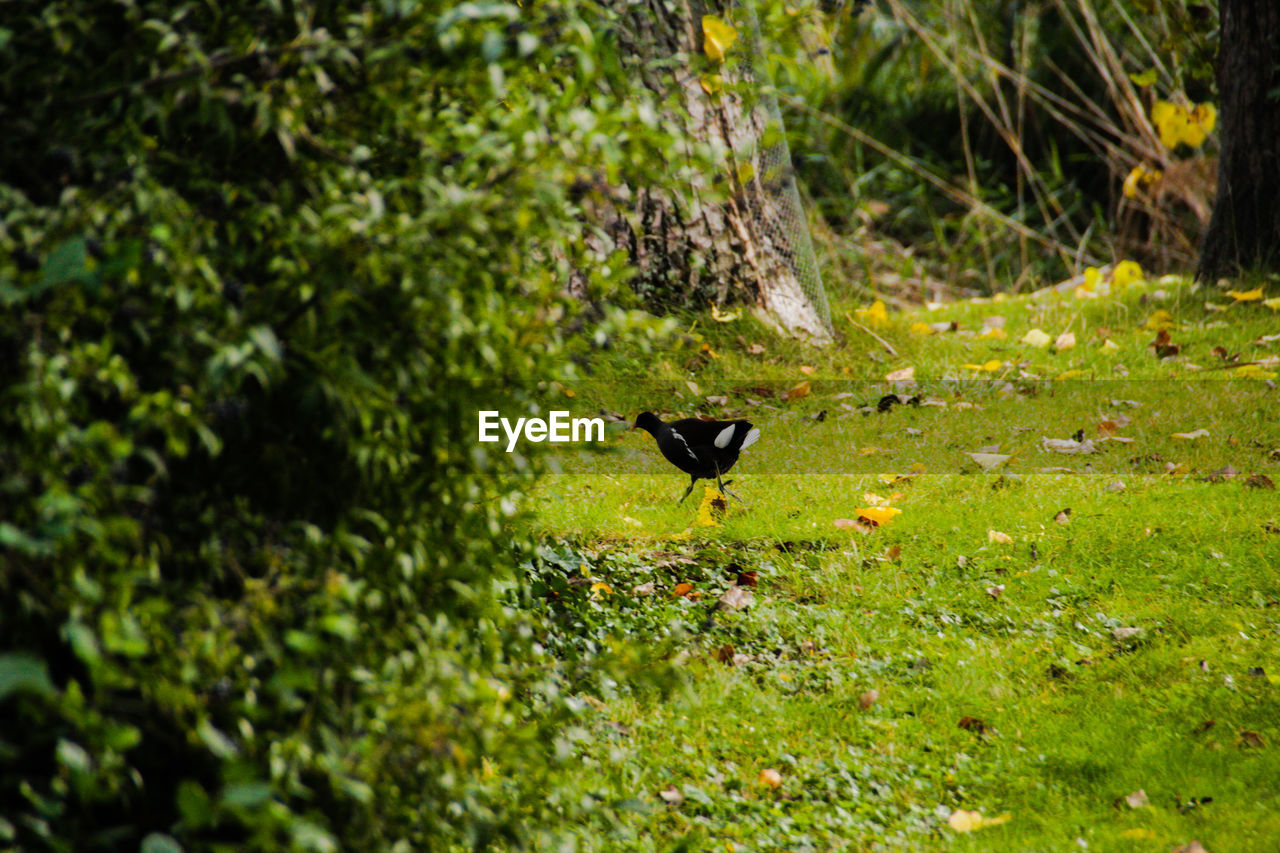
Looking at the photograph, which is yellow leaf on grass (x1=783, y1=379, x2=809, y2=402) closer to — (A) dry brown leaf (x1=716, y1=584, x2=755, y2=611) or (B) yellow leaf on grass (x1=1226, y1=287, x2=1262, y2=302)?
(A) dry brown leaf (x1=716, y1=584, x2=755, y2=611)

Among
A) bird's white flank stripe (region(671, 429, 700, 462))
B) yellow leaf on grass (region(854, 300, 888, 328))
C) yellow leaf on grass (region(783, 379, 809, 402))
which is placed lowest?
yellow leaf on grass (region(783, 379, 809, 402))

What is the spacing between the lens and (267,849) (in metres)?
1.30

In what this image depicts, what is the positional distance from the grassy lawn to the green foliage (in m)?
0.39

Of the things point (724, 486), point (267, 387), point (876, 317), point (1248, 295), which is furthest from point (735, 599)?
point (1248, 295)

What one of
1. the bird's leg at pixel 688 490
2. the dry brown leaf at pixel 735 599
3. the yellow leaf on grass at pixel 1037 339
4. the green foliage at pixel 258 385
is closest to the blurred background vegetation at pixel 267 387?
the green foliage at pixel 258 385

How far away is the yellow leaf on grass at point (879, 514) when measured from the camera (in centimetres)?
375

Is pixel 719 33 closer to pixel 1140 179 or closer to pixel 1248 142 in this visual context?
pixel 1248 142

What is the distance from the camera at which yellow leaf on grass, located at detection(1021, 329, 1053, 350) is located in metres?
5.63

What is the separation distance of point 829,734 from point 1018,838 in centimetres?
53

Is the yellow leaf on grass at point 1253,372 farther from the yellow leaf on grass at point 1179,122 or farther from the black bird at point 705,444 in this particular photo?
the black bird at point 705,444

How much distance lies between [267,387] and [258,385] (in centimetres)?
17

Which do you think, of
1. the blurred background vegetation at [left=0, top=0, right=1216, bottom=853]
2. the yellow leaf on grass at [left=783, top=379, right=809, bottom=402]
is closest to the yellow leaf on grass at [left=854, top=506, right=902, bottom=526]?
the yellow leaf on grass at [left=783, top=379, right=809, bottom=402]

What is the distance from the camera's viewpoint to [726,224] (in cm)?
523

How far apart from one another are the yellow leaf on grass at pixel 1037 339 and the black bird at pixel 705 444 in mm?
2460
